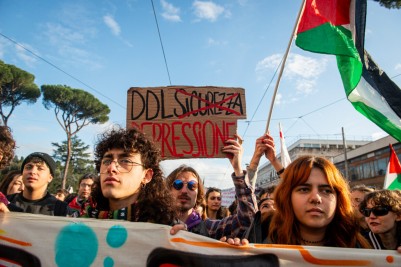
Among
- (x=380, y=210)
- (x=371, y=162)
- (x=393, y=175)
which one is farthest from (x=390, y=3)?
(x=371, y=162)

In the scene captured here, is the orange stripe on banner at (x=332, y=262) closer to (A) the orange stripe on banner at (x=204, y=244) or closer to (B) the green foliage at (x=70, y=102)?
(A) the orange stripe on banner at (x=204, y=244)

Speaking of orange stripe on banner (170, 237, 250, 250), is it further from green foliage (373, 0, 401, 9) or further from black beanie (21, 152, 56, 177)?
green foliage (373, 0, 401, 9)

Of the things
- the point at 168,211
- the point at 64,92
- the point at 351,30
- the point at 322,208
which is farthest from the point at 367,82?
the point at 64,92

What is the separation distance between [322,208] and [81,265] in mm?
1242

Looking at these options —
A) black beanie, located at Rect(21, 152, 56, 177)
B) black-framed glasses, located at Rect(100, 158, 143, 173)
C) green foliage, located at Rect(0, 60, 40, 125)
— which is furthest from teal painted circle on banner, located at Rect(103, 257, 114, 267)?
green foliage, located at Rect(0, 60, 40, 125)

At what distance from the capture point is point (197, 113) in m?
2.65

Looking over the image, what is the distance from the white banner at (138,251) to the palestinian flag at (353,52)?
1.58 m

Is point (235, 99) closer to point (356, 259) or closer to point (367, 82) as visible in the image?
point (367, 82)

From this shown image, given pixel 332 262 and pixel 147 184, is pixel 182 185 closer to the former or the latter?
pixel 147 184

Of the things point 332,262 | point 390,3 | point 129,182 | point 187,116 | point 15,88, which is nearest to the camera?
point 332,262

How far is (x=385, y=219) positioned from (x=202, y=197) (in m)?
1.57

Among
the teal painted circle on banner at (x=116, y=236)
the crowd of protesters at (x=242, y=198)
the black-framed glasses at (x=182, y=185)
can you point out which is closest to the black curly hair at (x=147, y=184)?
the crowd of protesters at (x=242, y=198)

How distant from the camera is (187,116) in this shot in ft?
8.64

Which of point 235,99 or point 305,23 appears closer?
point 235,99
